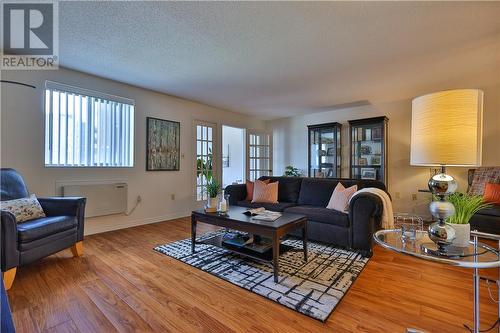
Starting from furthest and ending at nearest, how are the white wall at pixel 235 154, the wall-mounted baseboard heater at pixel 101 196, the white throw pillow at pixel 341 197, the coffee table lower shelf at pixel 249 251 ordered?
the white wall at pixel 235 154 < the wall-mounted baseboard heater at pixel 101 196 < the white throw pillow at pixel 341 197 < the coffee table lower shelf at pixel 249 251

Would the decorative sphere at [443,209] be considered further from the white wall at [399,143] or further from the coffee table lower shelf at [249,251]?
the white wall at [399,143]

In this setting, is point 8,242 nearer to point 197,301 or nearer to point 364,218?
point 197,301

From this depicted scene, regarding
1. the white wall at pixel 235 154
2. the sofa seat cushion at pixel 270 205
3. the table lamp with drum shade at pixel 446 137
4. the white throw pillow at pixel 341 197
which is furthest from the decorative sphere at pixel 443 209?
the white wall at pixel 235 154

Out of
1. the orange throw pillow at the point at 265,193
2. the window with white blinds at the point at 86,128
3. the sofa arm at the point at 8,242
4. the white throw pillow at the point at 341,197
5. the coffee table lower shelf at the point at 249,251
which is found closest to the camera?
the sofa arm at the point at 8,242

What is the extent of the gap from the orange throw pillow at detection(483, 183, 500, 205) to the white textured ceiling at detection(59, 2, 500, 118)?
1.50 m

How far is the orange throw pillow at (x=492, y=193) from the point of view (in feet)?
10.5

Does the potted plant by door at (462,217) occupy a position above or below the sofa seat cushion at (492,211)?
above

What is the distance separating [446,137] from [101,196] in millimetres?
3892

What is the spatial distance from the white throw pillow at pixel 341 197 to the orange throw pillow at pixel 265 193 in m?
0.87

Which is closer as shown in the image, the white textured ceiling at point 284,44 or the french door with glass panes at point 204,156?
the white textured ceiling at point 284,44

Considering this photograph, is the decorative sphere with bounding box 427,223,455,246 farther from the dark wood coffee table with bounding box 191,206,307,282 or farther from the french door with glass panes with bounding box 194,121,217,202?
the french door with glass panes with bounding box 194,121,217,202

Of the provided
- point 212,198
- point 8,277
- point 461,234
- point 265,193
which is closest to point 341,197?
point 265,193

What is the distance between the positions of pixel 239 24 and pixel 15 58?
2.77 metres

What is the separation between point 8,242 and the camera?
6.13ft
